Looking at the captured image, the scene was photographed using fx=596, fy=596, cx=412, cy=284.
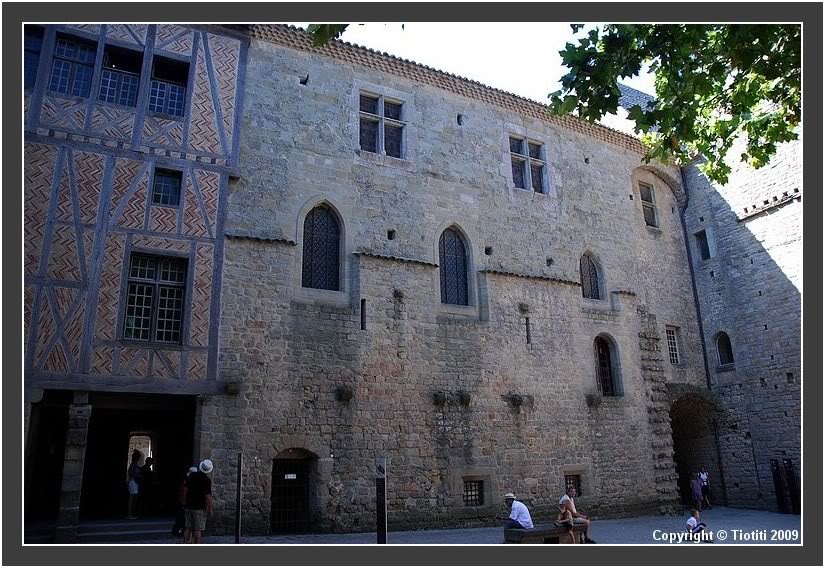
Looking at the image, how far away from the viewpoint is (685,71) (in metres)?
7.53

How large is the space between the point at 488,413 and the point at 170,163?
743cm

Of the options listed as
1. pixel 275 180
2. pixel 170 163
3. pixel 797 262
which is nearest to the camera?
pixel 170 163

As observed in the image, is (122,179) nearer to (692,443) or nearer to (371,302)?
(371,302)

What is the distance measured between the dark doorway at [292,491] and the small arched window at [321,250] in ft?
10.1

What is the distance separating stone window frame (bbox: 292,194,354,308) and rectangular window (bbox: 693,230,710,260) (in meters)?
10.6

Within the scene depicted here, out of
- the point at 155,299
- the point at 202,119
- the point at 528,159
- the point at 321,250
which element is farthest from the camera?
the point at 528,159

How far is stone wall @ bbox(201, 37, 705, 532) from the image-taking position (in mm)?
10117

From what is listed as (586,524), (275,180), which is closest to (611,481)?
(586,524)

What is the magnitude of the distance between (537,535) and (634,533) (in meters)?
3.75

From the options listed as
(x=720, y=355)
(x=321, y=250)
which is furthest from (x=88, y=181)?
(x=720, y=355)

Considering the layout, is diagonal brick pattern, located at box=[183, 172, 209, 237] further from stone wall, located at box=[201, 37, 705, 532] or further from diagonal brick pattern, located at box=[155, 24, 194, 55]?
diagonal brick pattern, located at box=[155, 24, 194, 55]

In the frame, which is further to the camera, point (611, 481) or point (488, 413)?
point (611, 481)

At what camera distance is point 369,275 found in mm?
11375

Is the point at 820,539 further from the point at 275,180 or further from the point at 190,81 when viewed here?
the point at 190,81
